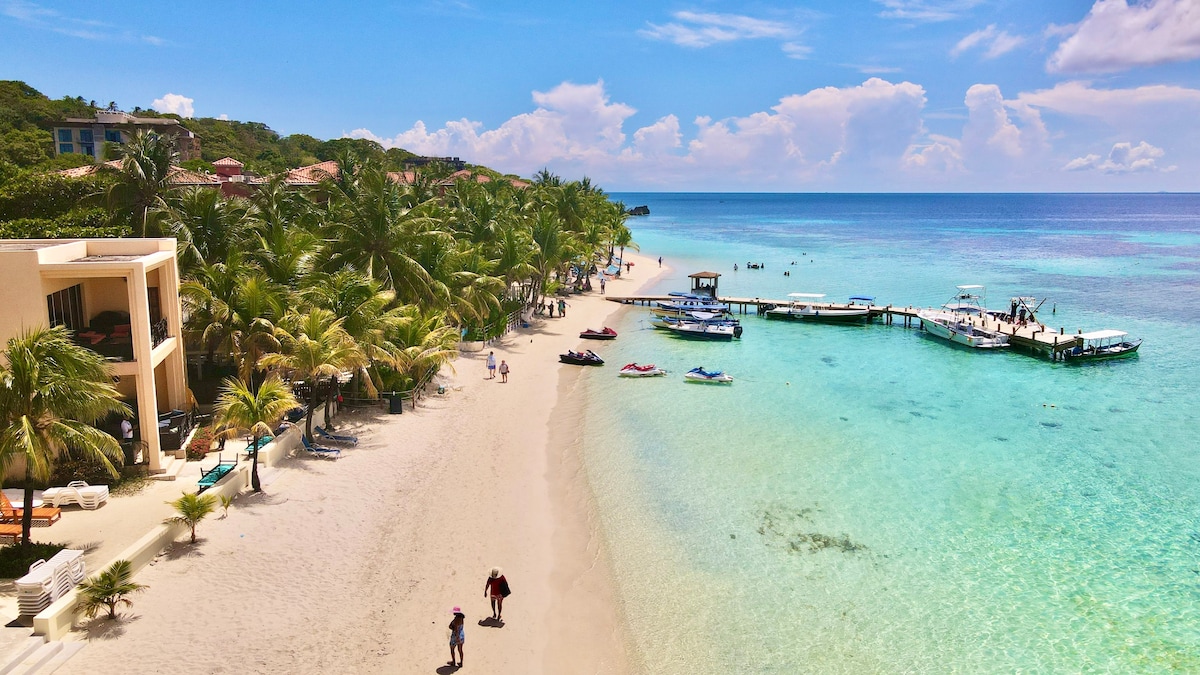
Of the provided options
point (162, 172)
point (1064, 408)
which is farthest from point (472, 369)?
point (1064, 408)

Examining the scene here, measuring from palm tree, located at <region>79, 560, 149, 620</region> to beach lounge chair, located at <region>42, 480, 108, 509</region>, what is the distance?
402cm

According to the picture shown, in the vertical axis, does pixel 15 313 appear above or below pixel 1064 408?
above

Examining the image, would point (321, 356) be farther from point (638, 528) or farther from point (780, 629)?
point (780, 629)

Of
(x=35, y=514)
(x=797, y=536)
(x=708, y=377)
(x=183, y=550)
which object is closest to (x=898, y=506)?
(x=797, y=536)

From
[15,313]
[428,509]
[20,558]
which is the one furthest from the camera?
[428,509]

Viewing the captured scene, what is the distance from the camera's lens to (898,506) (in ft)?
65.9

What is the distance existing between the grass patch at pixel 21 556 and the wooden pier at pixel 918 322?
4354 cm

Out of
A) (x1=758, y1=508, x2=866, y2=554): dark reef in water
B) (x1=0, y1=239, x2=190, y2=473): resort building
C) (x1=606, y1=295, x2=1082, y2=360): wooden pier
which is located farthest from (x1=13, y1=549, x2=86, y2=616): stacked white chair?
(x1=606, y1=295, x2=1082, y2=360): wooden pier

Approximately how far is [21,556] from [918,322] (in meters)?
49.9

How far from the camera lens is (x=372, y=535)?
651 inches

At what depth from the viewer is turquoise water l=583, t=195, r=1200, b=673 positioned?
14.2m

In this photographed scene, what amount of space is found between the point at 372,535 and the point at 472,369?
54.1ft

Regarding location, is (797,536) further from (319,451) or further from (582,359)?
(582,359)

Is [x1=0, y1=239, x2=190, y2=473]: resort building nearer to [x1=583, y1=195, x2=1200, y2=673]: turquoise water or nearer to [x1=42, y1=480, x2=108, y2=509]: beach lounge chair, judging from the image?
[x1=42, y1=480, x2=108, y2=509]: beach lounge chair
